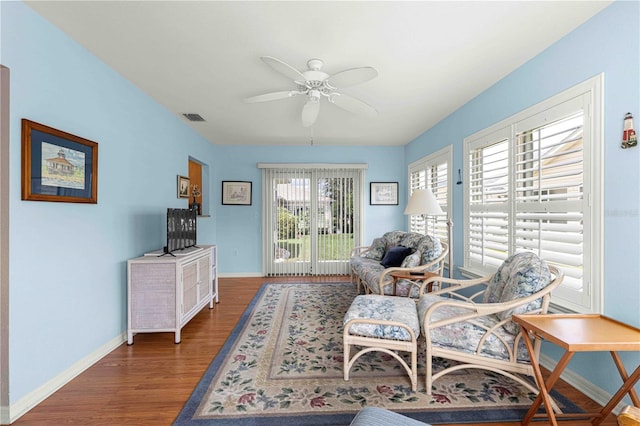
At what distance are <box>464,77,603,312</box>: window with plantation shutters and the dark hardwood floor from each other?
0.94m

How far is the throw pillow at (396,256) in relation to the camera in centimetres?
376

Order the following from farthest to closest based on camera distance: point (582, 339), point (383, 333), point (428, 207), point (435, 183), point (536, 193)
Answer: point (435, 183) → point (428, 207) → point (536, 193) → point (383, 333) → point (582, 339)

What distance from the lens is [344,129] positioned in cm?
441

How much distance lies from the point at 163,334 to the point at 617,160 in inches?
162

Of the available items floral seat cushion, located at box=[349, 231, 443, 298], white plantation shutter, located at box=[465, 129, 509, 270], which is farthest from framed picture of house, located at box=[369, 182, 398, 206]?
white plantation shutter, located at box=[465, 129, 509, 270]

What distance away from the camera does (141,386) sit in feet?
6.79

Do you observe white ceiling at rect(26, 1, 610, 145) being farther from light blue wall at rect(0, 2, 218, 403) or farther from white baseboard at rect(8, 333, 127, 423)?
white baseboard at rect(8, 333, 127, 423)

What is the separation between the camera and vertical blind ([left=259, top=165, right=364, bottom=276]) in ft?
17.9

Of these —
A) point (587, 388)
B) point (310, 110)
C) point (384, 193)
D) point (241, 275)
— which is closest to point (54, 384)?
point (310, 110)

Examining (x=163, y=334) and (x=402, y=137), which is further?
(x=402, y=137)

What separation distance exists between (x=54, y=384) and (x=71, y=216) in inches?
48.1

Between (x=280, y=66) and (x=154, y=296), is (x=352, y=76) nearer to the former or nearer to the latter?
(x=280, y=66)

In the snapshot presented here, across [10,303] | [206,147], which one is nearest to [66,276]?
[10,303]

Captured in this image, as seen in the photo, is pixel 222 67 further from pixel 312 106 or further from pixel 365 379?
pixel 365 379
